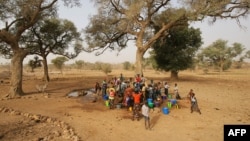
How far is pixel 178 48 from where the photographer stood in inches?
1534

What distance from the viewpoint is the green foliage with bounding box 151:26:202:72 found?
126ft

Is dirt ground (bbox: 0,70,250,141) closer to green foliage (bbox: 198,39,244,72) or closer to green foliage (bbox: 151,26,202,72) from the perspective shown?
green foliage (bbox: 151,26,202,72)

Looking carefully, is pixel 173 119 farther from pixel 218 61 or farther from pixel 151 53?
A: pixel 218 61

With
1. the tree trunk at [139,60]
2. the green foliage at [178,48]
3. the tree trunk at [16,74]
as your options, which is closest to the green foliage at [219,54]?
the green foliage at [178,48]

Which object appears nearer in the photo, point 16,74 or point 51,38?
point 16,74

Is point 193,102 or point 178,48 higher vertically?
point 178,48

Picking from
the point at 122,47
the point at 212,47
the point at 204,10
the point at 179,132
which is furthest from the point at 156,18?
the point at 212,47

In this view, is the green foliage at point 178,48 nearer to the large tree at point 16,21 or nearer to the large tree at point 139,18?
the large tree at point 139,18

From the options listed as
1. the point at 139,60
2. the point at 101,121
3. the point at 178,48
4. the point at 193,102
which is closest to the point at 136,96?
the point at 101,121

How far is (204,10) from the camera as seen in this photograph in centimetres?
2509

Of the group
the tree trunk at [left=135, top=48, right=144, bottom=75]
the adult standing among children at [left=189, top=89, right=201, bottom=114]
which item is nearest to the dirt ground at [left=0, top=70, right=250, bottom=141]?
the adult standing among children at [left=189, top=89, right=201, bottom=114]

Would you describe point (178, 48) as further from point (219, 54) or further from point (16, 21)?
point (219, 54)

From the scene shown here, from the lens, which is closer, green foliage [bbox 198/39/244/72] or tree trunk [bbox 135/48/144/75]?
tree trunk [bbox 135/48/144/75]

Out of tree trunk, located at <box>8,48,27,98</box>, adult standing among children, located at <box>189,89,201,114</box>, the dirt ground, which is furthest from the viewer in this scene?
tree trunk, located at <box>8,48,27,98</box>
